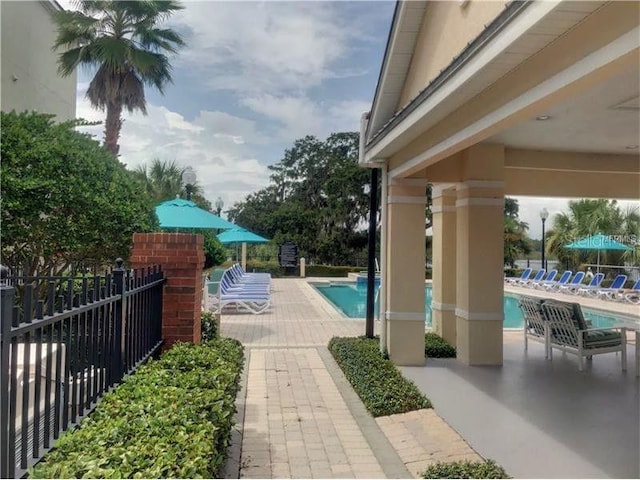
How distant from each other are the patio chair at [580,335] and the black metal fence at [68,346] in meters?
5.72

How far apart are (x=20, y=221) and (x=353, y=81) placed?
7.79 meters

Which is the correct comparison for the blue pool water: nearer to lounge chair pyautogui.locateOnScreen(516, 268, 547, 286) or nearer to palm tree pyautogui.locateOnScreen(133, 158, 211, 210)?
lounge chair pyautogui.locateOnScreen(516, 268, 547, 286)

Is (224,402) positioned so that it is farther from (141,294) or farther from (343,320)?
(343,320)

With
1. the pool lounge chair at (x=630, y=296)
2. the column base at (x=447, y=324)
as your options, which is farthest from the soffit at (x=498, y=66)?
the pool lounge chair at (x=630, y=296)

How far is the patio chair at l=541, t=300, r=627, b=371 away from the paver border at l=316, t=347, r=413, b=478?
3433mm

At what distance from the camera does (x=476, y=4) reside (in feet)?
14.4

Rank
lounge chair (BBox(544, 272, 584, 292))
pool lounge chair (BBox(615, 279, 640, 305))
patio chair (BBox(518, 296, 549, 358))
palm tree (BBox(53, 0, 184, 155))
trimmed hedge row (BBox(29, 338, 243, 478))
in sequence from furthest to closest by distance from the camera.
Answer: lounge chair (BBox(544, 272, 584, 292))
pool lounge chair (BBox(615, 279, 640, 305))
palm tree (BBox(53, 0, 184, 155))
patio chair (BBox(518, 296, 549, 358))
trimmed hedge row (BBox(29, 338, 243, 478))

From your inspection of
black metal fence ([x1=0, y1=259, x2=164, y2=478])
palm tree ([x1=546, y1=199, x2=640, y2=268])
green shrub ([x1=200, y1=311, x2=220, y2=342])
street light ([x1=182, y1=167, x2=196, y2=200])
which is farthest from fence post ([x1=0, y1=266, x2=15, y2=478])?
palm tree ([x1=546, y1=199, x2=640, y2=268])

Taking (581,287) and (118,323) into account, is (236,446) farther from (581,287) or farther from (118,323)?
(581,287)

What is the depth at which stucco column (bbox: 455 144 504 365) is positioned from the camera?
273 inches

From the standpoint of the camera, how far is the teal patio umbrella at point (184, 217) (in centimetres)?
912

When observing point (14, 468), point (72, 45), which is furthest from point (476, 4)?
point (72, 45)

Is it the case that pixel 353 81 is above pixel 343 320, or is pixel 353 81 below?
above

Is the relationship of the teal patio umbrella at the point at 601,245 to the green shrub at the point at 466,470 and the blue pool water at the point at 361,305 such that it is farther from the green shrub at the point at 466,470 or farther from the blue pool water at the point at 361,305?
the green shrub at the point at 466,470
